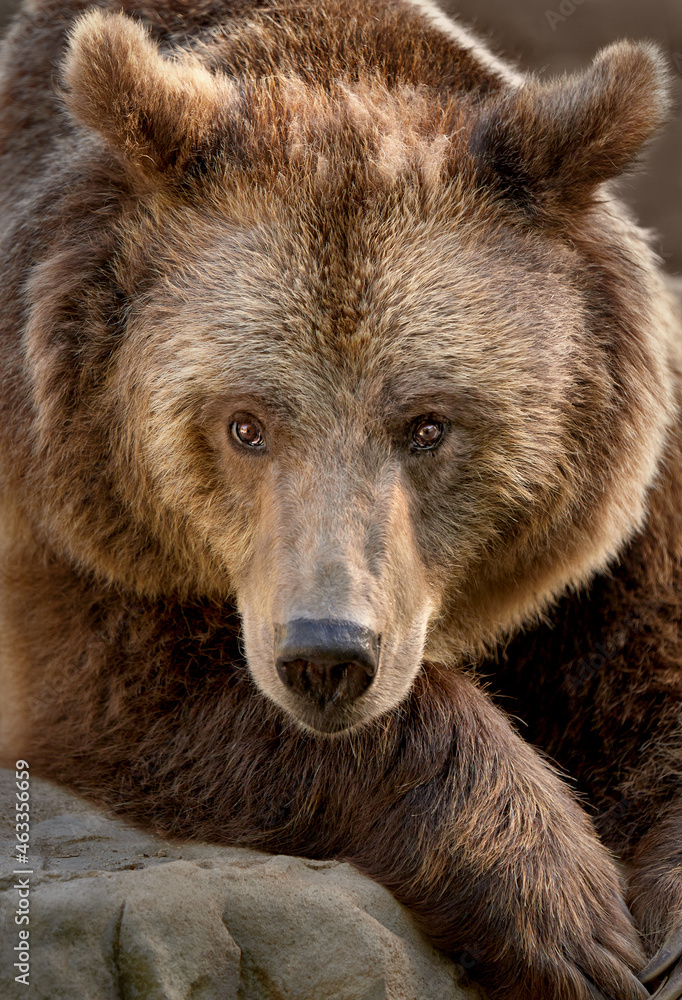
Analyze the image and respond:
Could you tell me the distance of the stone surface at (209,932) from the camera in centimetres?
306

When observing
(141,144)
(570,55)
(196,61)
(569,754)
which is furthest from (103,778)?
(570,55)

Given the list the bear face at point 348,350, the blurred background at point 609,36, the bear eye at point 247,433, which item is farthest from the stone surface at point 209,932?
the blurred background at point 609,36

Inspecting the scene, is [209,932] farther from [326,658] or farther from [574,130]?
[574,130]

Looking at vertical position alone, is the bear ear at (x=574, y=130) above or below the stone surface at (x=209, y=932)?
above

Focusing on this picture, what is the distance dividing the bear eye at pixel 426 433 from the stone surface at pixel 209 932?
1.32 meters

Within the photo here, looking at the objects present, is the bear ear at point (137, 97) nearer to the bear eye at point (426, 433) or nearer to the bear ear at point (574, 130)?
the bear ear at point (574, 130)

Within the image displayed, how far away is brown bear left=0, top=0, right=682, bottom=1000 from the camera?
3.67 meters

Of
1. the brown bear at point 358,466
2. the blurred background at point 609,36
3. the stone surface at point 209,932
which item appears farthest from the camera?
the blurred background at point 609,36

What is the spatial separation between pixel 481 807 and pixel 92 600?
64.3 inches

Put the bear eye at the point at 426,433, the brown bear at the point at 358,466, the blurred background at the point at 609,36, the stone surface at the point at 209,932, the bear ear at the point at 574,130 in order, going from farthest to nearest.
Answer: the blurred background at the point at 609,36, the bear ear at the point at 574,130, the bear eye at the point at 426,433, the brown bear at the point at 358,466, the stone surface at the point at 209,932

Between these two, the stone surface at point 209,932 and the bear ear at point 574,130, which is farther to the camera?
the bear ear at point 574,130

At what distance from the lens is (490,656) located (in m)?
4.68

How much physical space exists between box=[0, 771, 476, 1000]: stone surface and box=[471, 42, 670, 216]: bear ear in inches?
92.0

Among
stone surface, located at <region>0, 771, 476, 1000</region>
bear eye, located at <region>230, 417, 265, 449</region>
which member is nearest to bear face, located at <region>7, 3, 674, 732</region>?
bear eye, located at <region>230, 417, 265, 449</region>
